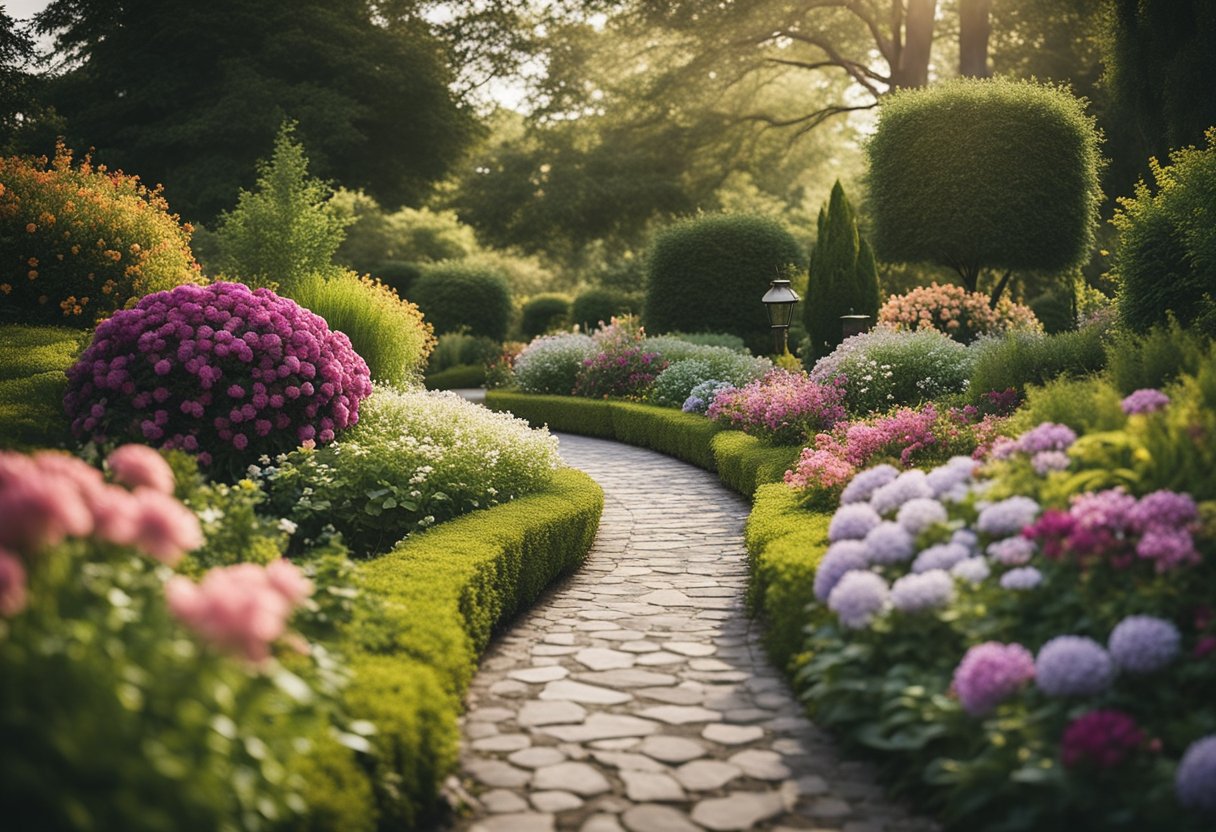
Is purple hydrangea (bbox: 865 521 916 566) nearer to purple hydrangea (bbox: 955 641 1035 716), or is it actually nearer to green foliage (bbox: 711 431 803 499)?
purple hydrangea (bbox: 955 641 1035 716)

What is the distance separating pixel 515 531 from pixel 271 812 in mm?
3741

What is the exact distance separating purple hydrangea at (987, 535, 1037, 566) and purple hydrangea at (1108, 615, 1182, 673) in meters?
0.60

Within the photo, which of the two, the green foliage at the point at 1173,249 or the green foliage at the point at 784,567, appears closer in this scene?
the green foliage at the point at 784,567

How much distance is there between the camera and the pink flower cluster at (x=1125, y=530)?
334 cm

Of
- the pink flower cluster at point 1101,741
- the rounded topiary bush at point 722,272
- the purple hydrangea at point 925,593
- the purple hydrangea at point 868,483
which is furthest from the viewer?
the rounded topiary bush at point 722,272

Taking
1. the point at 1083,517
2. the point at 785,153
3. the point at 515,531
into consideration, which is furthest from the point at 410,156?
the point at 1083,517

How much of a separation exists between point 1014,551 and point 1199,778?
3.99 feet

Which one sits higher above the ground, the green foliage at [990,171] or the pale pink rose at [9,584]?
the green foliage at [990,171]

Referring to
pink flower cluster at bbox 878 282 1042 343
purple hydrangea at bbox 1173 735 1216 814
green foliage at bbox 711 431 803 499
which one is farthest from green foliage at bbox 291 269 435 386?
purple hydrangea at bbox 1173 735 1216 814

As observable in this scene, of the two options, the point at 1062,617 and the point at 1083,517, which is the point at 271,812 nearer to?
the point at 1062,617

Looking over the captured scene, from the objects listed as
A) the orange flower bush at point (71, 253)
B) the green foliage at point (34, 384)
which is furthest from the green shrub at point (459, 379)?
the green foliage at point (34, 384)

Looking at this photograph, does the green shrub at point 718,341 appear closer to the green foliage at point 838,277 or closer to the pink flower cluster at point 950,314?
the green foliage at point 838,277

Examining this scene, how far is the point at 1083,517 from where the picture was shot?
363 cm

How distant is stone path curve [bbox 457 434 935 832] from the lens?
11.1ft
